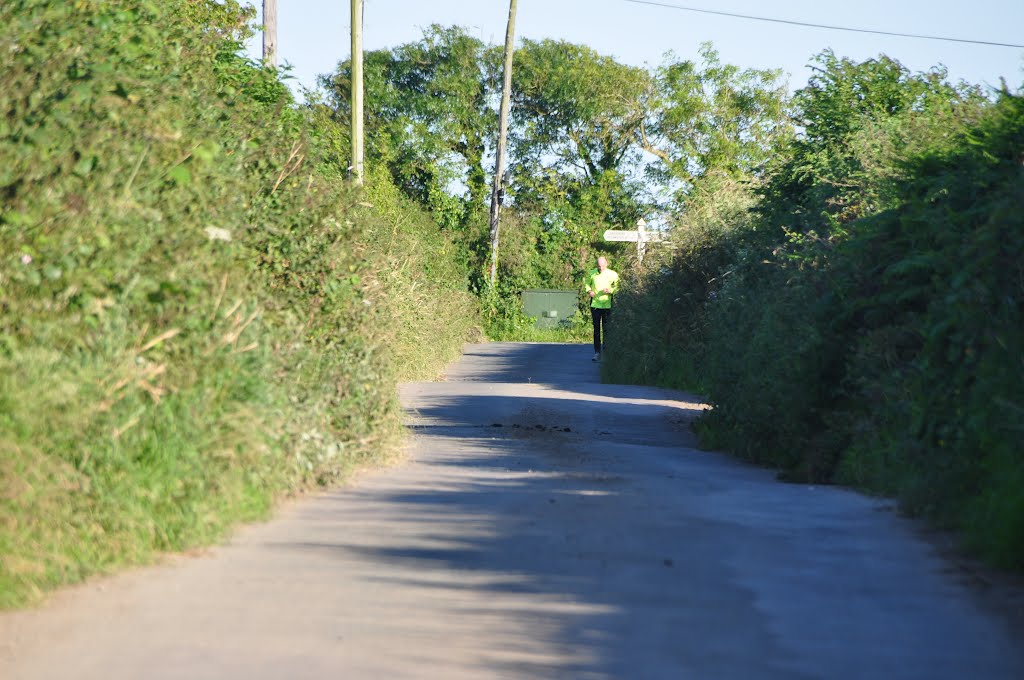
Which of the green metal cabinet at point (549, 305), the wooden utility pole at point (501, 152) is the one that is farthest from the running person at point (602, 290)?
the green metal cabinet at point (549, 305)

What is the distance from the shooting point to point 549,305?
5159 centimetres

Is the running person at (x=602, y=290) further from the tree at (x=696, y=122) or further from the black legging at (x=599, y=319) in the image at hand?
the tree at (x=696, y=122)

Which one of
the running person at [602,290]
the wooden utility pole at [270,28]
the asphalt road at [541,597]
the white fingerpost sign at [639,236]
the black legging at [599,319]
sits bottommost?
the asphalt road at [541,597]

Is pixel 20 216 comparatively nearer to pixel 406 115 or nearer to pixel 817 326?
pixel 817 326

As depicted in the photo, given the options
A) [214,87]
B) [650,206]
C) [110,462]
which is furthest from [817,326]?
[650,206]

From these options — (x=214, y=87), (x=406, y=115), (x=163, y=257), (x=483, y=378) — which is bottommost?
(x=483, y=378)

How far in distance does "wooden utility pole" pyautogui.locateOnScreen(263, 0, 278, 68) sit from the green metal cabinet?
2919 cm

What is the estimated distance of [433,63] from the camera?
62531 mm

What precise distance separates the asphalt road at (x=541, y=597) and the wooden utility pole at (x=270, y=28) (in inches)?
512

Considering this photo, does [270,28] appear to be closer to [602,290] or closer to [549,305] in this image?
[602,290]

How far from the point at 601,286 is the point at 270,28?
32.2 feet

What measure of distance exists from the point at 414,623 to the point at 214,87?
564 centimetres

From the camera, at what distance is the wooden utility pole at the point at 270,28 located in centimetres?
2214

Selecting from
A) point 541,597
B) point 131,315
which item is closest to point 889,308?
point 541,597
